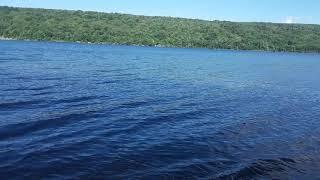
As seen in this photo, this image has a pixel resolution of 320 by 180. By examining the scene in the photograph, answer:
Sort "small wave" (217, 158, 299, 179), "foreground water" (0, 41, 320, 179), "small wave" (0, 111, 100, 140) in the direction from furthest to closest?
"small wave" (0, 111, 100, 140) < "foreground water" (0, 41, 320, 179) < "small wave" (217, 158, 299, 179)

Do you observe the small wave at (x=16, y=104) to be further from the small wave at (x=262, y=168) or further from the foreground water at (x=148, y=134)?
the small wave at (x=262, y=168)

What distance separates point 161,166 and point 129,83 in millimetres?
30247

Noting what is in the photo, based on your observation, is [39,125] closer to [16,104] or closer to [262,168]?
[16,104]

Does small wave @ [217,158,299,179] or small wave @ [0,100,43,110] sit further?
small wave @ [0,100,43,110]

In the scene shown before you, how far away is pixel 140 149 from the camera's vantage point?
2255 centimetres

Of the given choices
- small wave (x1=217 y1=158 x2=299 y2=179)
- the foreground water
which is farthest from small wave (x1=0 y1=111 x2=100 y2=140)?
small wave (x1=217 y1=158 x2=299 y2=179)

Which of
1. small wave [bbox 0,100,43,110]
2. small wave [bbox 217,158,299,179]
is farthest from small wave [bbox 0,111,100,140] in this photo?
small wave [bbox 217,158,299,179]

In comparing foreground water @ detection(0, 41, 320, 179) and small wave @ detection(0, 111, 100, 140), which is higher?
small wave @ detection(0, 111, 100, 140)

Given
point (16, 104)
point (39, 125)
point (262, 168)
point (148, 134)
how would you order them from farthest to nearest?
point (16, 104) → point (148, 134) → point (39, 125) → point (262, 168)

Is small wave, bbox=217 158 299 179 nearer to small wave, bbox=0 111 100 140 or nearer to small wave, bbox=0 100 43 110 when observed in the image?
small wave, bbox=0 111 100 140

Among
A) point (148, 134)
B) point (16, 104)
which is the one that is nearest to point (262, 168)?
point (148, 134)

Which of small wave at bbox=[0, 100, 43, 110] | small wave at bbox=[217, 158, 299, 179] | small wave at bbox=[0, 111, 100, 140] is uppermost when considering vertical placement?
small wave at bbox=[0, 100, 43, 110]

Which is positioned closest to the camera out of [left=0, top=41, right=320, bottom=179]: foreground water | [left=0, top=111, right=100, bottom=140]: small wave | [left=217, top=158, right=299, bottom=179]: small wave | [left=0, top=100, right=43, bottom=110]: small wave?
[left=217, top=158, right=299, bottom=179]: small wave

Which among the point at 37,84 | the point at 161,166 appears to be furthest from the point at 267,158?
the point at 37,84
